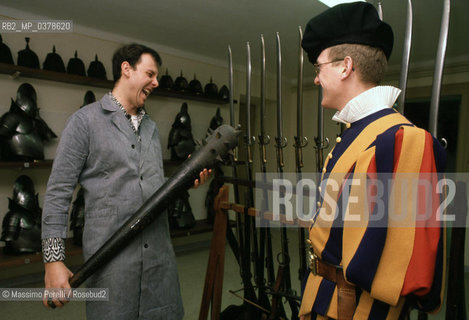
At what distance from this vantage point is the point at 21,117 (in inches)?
97.9

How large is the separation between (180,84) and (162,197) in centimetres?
253

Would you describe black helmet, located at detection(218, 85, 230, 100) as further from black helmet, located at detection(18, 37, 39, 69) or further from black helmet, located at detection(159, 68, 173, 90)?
black helmet, located at detection(18, 37, 39, 69)

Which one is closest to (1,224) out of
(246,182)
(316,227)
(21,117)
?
(21,117)

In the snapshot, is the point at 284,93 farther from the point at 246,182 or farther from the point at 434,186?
the point at 434,186

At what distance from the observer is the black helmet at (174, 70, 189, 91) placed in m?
3.50

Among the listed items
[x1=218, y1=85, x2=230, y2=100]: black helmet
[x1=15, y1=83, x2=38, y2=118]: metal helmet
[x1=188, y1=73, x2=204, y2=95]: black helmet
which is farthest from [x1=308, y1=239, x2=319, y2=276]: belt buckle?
[x1=218, y1=85, x2=230, y2=100]: black helmet

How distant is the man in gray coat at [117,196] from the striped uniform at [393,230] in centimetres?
77

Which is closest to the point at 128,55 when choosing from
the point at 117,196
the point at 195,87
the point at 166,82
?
the point at 117,196

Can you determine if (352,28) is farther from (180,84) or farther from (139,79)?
(180,84)

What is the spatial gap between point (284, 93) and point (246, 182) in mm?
3699

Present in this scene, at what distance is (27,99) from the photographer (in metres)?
2.55

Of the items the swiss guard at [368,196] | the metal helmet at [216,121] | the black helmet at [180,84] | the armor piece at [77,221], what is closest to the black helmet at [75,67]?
the black helmet at [180,84]

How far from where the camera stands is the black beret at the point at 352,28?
2.59 feet

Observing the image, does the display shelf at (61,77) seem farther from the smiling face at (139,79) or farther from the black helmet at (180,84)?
the smiling face at (139,79)
